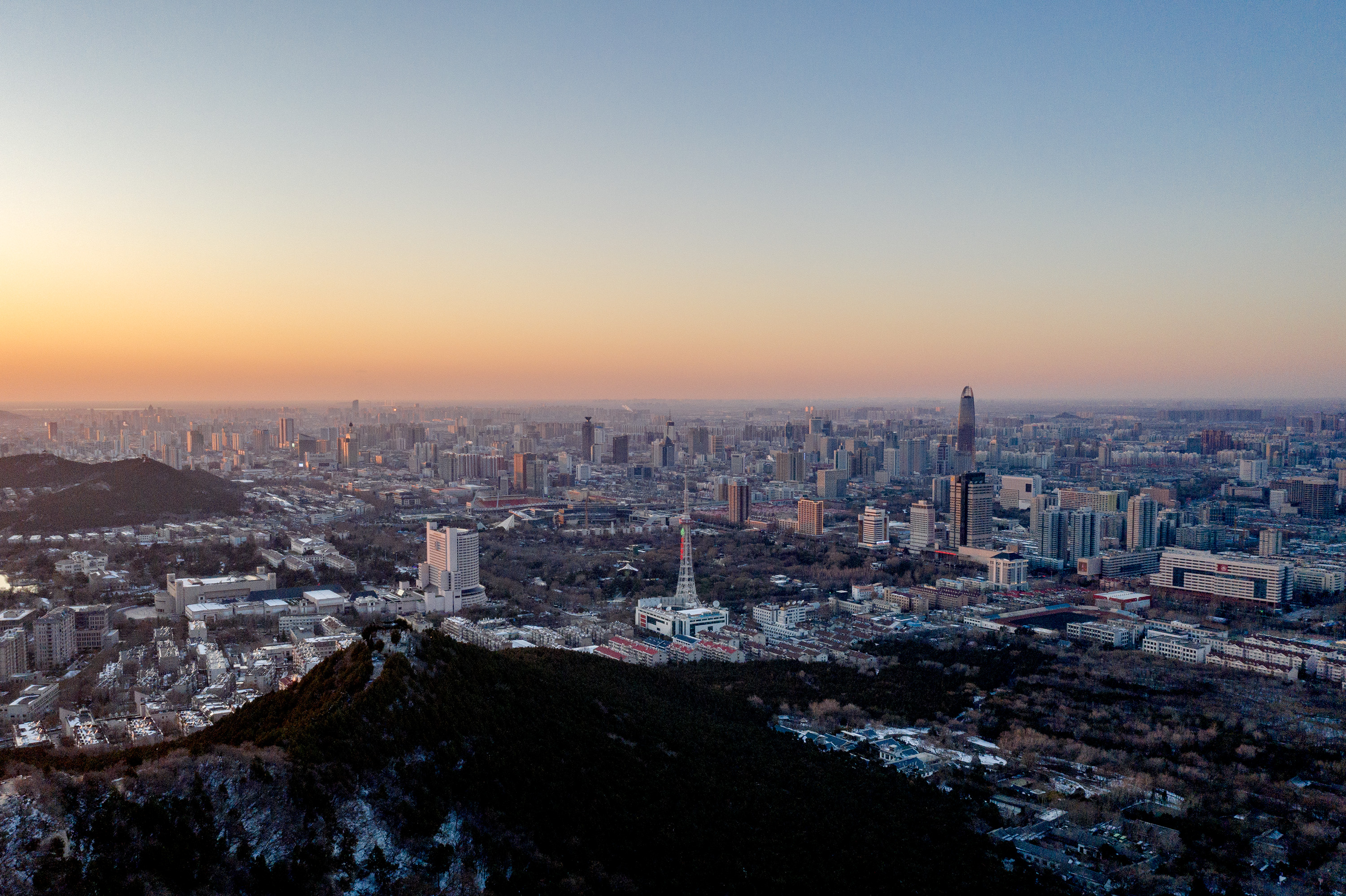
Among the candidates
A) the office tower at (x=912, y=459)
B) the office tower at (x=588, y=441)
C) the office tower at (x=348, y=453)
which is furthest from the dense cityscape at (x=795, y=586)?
the office tower at (x=588, y=441)

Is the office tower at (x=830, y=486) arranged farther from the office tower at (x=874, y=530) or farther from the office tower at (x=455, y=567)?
the office tower at (x=455, y=567)

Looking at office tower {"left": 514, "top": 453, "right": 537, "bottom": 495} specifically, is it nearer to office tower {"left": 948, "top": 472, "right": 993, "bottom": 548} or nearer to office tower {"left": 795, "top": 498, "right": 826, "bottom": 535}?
office tower {"left": 795, "top": 498, "right": 826, "bottom": 535}

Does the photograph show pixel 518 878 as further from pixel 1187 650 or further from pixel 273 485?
pixel 273 485

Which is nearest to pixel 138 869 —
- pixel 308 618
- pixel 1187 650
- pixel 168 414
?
pixel 308 618

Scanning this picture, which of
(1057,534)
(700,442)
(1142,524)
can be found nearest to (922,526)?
(1057,534)

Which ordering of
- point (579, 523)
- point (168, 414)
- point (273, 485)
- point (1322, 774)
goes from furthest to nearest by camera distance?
point (168, 414) < point (273, 485) < point (579, 523) < point (1322, 774)

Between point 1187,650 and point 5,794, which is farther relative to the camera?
point 1187,650
